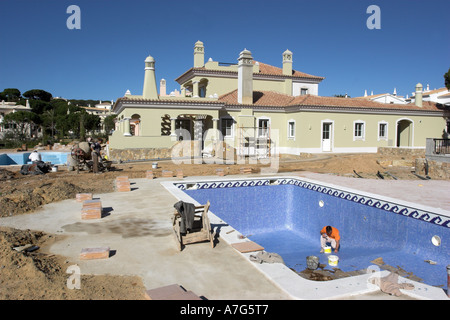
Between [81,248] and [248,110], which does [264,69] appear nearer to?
[248,110]

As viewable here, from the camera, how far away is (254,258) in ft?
18.5

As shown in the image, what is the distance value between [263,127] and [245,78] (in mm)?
4219

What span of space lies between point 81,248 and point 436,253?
25.0 feet

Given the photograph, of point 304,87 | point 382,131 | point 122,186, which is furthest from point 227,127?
point 122,186

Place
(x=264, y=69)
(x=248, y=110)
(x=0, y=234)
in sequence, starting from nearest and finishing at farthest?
1. (x=0, y=234)
2. (x=248, y=110)
3. (x=264, y=69)

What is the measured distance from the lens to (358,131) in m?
29.1

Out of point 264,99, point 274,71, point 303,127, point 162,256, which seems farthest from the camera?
point 274,71

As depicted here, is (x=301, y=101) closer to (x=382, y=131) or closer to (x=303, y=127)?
(x=303, y=127)

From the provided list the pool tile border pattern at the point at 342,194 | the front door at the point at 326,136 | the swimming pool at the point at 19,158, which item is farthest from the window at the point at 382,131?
the swimming pool at the point at 19,158

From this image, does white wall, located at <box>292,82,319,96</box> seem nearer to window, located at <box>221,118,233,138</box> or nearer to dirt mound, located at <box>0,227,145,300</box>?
window, located at <box>221,118,233,138</box>

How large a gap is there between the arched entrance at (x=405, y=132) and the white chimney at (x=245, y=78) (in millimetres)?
13897

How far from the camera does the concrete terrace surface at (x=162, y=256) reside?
4.59m
